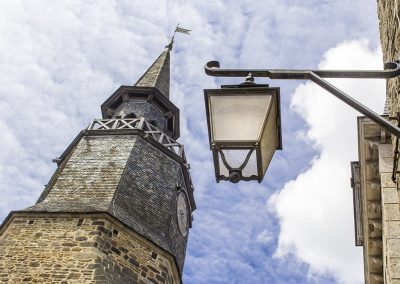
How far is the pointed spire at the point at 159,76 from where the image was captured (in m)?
24.4

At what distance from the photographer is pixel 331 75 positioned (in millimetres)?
3365

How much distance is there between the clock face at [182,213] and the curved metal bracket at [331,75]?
46.7 feet

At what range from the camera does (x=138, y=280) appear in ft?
44.7

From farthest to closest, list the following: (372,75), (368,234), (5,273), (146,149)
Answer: (146,149) → (5,273) → (368,234) → (372,75)

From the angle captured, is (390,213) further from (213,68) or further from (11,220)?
(11,220)

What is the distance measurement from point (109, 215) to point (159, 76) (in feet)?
39.7

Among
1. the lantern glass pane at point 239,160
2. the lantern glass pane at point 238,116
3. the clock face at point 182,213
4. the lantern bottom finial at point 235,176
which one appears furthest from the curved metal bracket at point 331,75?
the clock face at point 182,213

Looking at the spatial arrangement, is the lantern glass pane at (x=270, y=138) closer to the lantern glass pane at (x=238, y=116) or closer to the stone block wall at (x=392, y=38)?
the lantern glass pane at (x=238, y=116)

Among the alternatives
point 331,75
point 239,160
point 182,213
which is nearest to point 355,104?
point 331,75

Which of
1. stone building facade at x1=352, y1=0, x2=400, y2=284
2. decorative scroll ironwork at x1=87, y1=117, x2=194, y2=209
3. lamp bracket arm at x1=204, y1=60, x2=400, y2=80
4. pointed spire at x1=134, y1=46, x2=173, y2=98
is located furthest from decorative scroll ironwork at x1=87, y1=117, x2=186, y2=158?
lamp bracket arm at x1=204, y1=60, x2=400, y2=80

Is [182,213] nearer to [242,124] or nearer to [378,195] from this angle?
[378,195]

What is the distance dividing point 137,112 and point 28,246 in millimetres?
8638

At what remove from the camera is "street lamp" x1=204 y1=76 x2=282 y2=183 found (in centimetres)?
351

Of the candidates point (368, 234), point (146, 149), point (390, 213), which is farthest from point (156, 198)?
point (390, 213)
